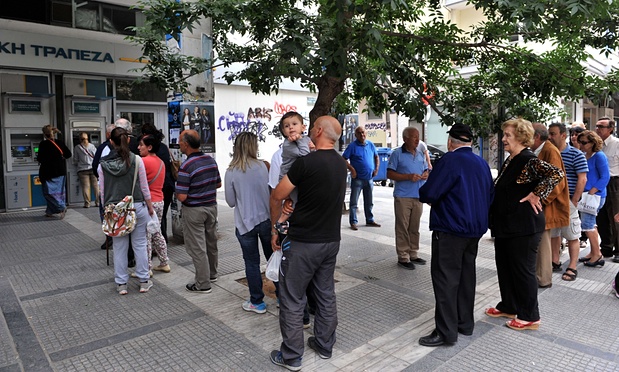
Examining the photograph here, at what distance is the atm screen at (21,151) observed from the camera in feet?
31.7

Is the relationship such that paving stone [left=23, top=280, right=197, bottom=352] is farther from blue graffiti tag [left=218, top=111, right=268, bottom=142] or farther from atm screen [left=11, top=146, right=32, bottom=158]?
blue graffiti tag [left=218, top=111, right=268, bottom=142]

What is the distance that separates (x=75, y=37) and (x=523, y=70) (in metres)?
9.19

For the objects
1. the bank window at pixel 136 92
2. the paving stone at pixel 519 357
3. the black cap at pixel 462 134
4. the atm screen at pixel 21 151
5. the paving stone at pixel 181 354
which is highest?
the bank window at pixel 136 92

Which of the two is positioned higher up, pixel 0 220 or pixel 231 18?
pixel 231 18

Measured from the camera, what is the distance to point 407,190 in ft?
19.6

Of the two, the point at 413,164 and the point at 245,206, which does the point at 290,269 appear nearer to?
the point at 245,206

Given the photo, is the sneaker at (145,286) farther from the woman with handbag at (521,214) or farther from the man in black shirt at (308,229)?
the woman with handbag at (521,214)

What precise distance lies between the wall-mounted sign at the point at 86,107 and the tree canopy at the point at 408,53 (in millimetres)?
4882

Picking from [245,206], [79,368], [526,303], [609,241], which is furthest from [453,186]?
[609,241]

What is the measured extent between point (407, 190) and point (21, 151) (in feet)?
27.6

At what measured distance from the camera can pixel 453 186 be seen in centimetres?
369

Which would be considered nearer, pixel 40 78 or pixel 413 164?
pixel 413 164

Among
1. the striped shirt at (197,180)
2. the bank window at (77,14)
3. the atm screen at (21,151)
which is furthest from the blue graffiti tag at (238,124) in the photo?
the striped shirt at (197,180)

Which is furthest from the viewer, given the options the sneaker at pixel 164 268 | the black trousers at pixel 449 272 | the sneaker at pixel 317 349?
the sneaker at pixel 164 268
